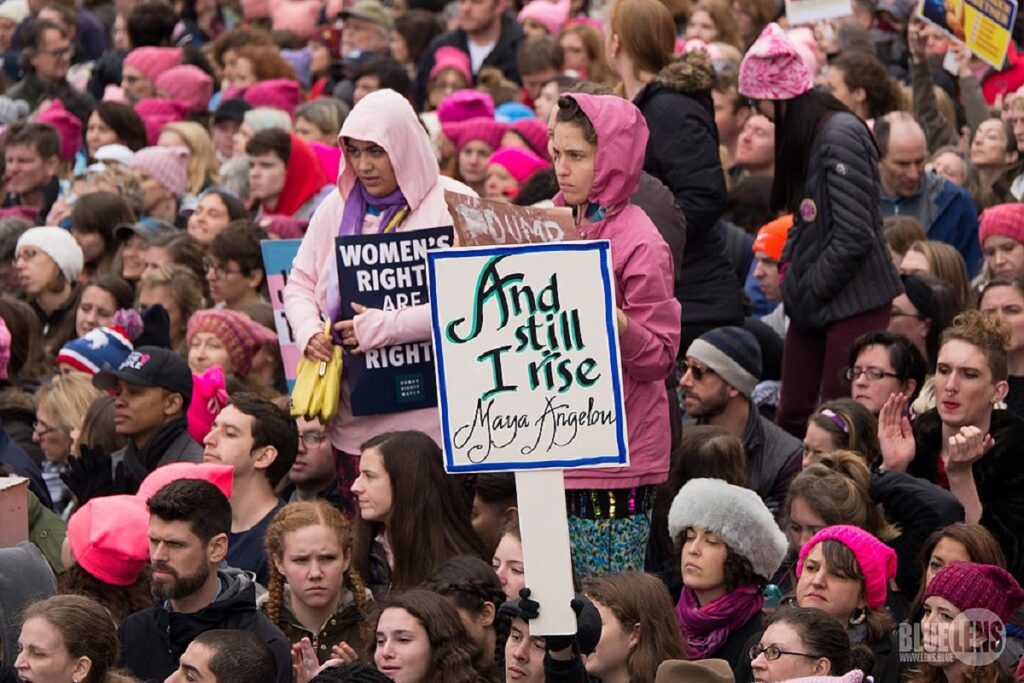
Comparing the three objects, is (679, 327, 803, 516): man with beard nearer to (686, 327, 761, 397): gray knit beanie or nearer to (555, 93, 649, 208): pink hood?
(686, 327, 761, 397): gray knit beanie

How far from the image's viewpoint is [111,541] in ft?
25.6

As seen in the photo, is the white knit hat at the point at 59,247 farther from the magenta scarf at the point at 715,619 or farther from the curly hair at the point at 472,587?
the magenta scarf at the point at 715,619

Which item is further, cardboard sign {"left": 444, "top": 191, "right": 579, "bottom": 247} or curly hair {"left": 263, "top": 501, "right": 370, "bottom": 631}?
curly hair {"left": 263, "top": 501, "right": 370, "bottom": 631}

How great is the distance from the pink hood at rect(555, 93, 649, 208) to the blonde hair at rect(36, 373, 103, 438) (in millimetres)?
3358

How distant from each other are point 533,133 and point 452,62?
10.1ft

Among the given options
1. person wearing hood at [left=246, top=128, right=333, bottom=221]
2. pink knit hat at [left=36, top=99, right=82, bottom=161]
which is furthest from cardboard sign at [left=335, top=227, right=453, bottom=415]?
pink knit hat at [left=36, top=99, right=82, bottom=161]

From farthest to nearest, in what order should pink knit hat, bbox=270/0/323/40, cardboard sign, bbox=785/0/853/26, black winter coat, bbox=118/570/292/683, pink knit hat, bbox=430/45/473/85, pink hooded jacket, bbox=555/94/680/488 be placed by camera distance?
pink knit hat, bbox=270/0/323/40 < pink knit hat, bbox=430/45/473/85 < cardboard sign, bbox=785/0/853/26 < black winter coat, bbox=118/570/292/683 < pink hooded jacket, bbox=555/94/680/488

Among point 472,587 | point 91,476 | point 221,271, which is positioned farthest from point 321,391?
point 221,271

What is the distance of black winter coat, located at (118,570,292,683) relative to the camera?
727cm

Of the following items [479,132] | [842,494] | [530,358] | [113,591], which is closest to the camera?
[530,358]

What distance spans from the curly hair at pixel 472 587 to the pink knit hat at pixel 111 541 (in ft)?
4.18

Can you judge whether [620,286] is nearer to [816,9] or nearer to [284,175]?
[816,9]

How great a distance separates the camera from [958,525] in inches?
297

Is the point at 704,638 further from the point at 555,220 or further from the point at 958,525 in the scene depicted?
the point at 555,220
